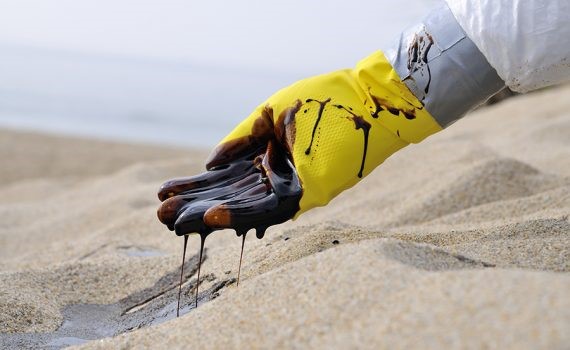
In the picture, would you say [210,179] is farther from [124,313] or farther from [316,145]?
[124,313]

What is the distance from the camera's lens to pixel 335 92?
2057 mm

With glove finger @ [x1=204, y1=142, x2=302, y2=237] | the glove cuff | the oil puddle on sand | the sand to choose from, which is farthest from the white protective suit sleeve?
the oil puddle on sand

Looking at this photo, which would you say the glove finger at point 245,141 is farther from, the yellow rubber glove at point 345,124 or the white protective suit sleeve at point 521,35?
the white protective suit sleeve at point 521,35

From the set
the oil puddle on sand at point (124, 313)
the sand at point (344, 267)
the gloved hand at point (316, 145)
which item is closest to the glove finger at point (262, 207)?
the gloved hand at point (316, 145)

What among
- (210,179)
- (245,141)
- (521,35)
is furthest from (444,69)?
(210,179)

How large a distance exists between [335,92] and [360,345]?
0.81 metres

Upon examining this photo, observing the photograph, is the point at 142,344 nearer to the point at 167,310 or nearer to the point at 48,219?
the point at 167,310

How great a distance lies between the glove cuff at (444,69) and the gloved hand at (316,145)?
3cm

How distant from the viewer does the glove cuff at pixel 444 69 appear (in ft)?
6.50

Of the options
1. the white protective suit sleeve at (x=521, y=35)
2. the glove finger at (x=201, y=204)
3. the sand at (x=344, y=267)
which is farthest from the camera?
the glove finger at (x=201, y=204)

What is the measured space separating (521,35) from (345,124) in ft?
1.48

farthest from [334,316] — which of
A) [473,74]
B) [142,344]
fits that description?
[473,74]

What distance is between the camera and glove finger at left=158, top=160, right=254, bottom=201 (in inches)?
84.3

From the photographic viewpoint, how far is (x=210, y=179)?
7.05ft
